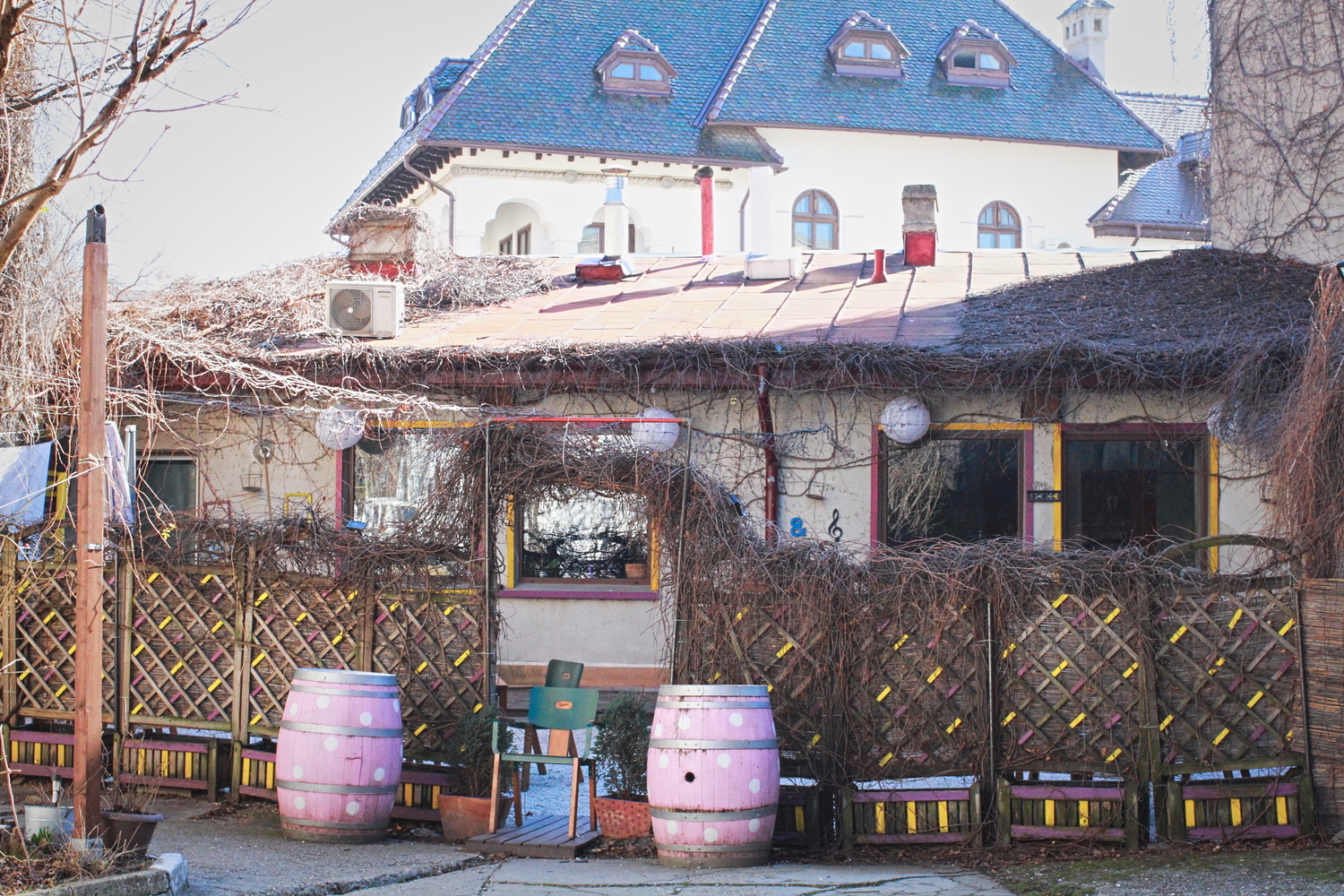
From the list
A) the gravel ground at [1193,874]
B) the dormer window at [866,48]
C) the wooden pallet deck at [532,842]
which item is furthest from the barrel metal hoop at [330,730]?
the dormer window at [866,48]

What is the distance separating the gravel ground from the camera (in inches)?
232

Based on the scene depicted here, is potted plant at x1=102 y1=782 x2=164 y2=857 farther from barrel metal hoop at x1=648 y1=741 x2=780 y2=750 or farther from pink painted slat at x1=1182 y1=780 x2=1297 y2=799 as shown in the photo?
pink painted slat at x1=1182 y1=780 x2=1297 y2=799

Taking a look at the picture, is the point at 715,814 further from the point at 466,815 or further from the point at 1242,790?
the point at 1242,790

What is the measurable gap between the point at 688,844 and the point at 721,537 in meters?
1.57

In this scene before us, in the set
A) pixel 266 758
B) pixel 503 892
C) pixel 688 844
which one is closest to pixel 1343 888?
pixel 688 844

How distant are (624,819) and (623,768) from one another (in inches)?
11.1

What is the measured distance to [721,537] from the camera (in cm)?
725

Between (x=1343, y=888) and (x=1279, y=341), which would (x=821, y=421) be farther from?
(x=1343, y=888)

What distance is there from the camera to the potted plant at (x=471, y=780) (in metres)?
7.34

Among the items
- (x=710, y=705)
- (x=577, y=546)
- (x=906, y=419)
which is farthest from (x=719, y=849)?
(x=577, y=546)

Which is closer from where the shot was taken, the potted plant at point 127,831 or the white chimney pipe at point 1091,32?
the potted plant at point 127,831

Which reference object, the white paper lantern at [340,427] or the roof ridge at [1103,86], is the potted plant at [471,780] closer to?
the white paper lantern at [340,427]

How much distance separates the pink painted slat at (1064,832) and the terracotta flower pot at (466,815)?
2675 mm

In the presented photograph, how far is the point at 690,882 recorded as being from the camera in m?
6.28
